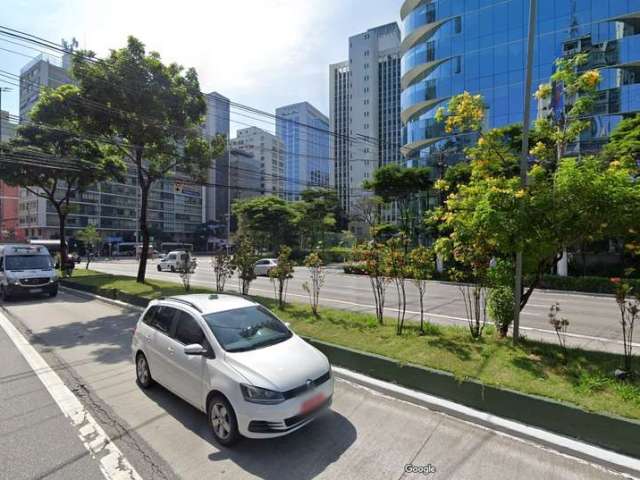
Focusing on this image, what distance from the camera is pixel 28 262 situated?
15.1 m

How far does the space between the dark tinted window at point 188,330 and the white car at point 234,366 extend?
0.01 m

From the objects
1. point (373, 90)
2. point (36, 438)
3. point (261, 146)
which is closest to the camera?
point (36, 438)

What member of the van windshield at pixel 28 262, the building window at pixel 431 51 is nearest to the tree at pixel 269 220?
the building window at pixel 431 51

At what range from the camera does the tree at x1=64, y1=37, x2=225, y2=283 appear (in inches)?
512

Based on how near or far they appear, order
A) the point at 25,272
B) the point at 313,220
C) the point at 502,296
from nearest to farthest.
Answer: the point at 502,296
the point at 25,272
the point at 313,220

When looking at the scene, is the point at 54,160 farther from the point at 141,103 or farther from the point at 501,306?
the point at 501,306

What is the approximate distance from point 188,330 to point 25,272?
13.8 metres

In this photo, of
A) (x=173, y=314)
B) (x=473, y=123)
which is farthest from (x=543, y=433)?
(x=473, y=123)

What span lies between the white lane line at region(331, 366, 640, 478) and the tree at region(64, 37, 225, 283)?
12.6 m

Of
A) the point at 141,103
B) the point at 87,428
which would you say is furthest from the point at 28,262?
the point at 87,428

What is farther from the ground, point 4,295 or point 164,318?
point 164,318

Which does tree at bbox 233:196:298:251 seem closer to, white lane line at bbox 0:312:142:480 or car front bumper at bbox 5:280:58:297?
car front bumper at bbox 5:280:58:297

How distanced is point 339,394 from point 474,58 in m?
41.8

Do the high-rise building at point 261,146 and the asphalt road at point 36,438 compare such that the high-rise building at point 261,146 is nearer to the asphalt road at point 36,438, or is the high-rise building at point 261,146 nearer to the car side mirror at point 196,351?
the asphalt road at point 36,438
